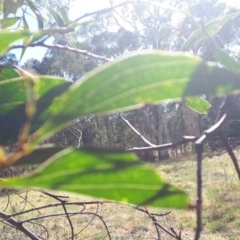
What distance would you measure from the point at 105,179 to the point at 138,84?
4cm

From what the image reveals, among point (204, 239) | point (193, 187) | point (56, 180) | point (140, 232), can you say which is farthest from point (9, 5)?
point (193, 187)

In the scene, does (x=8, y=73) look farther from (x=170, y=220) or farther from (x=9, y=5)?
(x=170, y=220)

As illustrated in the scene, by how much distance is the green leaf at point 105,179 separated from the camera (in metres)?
0.14

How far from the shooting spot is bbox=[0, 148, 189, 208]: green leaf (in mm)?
135

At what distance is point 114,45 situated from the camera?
873 centimetres

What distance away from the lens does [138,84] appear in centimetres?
16

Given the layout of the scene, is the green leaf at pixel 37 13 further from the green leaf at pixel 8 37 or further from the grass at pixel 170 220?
the grass at pixel 170 220

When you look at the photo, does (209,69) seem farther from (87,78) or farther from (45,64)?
(45,64)

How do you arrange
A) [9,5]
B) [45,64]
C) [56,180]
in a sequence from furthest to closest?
[45,64] < [9,5] < [56,180]

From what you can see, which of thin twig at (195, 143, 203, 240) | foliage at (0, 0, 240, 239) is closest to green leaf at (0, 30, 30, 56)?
foliage at (0, 0, 240, 239)

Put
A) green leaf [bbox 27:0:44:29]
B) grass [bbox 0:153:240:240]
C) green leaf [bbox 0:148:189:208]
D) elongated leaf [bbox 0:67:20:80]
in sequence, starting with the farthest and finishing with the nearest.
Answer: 1. grass [bbox 0:153:240:240]
2. green leaf [bbox 27:0:44:29]
3. elongated leaf [bbox 0:67:20:80]
4. green leaf [bbox 0:148:189:208]

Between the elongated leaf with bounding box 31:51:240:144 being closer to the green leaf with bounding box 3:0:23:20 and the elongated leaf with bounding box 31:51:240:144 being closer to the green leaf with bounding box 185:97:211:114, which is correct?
the green leaf with bounding box 185:97:211:114

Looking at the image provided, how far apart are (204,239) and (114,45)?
234 inches

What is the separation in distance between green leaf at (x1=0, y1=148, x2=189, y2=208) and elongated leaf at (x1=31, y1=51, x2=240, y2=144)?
17 mm
